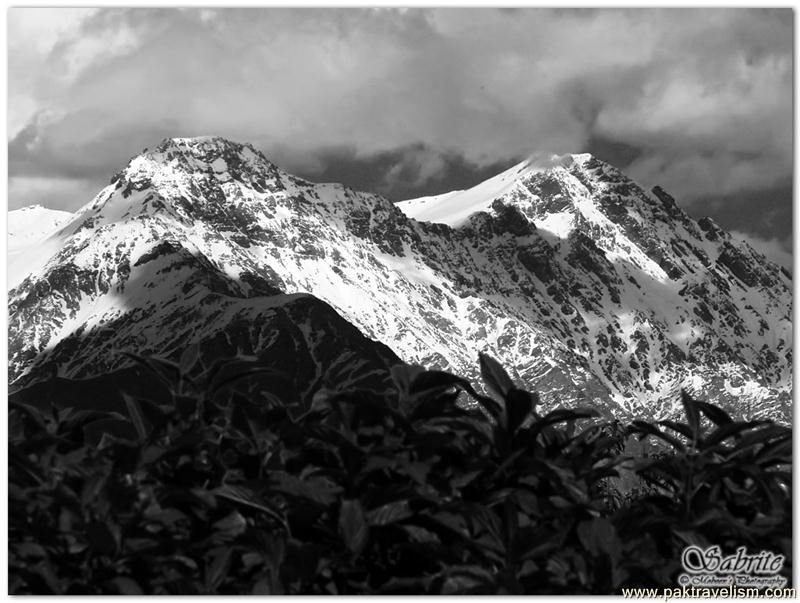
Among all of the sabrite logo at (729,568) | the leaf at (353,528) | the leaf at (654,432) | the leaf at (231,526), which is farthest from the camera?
the leaf at (654,432)

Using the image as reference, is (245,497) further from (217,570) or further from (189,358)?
(189,358)

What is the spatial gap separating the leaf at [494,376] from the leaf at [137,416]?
1390 mm

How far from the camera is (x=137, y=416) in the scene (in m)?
4.98

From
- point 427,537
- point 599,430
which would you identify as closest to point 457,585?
point 427,537

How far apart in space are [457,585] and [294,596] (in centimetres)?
60

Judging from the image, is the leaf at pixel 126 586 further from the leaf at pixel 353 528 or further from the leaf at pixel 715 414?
the leaf at pixel 715 414

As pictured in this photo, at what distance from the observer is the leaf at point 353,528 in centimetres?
438

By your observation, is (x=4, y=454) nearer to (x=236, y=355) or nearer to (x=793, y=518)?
(x=236, y=355)

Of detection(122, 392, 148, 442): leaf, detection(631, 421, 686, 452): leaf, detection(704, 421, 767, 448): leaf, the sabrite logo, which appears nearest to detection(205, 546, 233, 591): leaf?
detection(122, 392, 148, 442): leaf

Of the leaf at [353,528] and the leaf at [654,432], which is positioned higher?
the leaf at [654,432]

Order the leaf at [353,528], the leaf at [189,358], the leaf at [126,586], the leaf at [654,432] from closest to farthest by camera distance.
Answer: the leaf at [126,586] < the leaf at [353,528] < the leaf at [189,358] < the leaf at [654,432]

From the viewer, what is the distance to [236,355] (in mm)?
5102

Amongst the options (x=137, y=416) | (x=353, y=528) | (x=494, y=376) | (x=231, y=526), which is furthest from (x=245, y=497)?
(x=494, y=376)

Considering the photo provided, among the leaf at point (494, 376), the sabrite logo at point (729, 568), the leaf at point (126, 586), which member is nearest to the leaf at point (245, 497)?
the leaf at point (126, 586)
